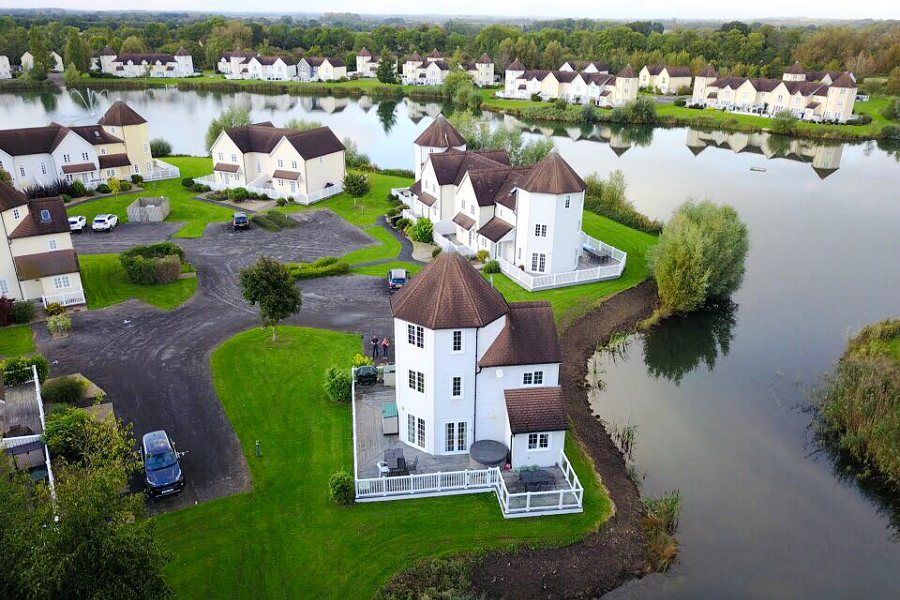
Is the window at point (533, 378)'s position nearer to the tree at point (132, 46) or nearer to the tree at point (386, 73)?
the tree at point (386, 73)

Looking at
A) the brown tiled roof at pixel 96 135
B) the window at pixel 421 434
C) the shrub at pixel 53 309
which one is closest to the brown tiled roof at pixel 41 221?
the shrub at pixel 53 309

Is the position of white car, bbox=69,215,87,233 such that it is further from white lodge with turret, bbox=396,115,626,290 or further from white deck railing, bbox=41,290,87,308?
white lodge with turret, bbox=396,115,626,290

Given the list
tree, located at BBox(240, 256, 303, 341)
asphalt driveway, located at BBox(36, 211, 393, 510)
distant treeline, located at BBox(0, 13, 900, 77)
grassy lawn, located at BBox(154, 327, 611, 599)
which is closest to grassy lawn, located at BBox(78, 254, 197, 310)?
asphalt driveway, located at BBox(36, 211, 393, 510)

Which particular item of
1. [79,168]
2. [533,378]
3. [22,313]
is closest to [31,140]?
[79,168]

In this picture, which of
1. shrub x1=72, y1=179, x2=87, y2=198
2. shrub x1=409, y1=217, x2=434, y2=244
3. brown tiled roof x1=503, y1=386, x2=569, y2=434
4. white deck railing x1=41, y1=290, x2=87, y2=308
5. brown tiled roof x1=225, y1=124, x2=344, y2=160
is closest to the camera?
brown tiled roof x1=503, y1=386, x2=569, y2=434

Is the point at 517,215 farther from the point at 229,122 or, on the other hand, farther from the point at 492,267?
the point at 229,122

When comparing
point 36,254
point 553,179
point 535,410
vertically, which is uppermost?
point 553,179
